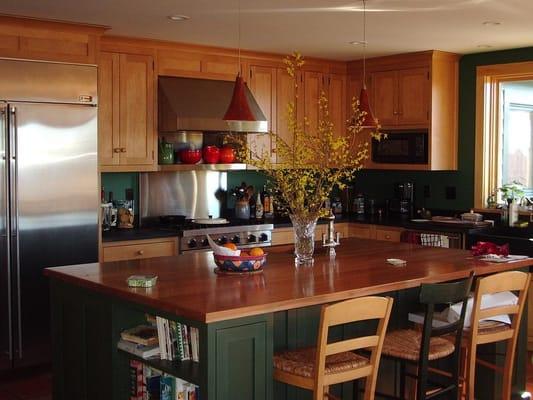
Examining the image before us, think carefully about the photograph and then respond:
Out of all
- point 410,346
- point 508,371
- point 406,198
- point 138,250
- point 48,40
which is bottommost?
point 508,371

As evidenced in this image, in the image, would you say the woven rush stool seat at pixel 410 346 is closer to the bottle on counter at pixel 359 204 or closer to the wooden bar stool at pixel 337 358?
the wooden bar stool at pixel 337 358

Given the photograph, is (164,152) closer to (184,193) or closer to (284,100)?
(184,193)

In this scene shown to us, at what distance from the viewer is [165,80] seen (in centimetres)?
607

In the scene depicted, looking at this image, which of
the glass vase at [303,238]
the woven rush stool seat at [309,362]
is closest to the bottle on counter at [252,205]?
the glass vase at [303,238]

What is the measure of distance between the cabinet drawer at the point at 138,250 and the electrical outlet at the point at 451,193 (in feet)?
8.65

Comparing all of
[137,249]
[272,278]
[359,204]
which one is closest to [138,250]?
[137,249]

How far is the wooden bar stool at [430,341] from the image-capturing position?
3482mm

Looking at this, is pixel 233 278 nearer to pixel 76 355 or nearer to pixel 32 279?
pixel 76 355

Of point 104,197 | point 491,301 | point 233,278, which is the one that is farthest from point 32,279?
point 491,301

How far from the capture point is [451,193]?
696cm

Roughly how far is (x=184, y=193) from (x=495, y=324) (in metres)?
3.36

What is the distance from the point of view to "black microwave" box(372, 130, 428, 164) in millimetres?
6723

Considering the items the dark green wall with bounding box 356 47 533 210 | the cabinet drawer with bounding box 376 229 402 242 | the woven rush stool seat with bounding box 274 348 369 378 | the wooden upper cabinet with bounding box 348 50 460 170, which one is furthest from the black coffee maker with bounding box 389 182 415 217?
the woven rush stool seat with bounding box 274 348 369 378

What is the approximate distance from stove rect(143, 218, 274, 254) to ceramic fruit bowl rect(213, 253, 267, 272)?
2.11m
